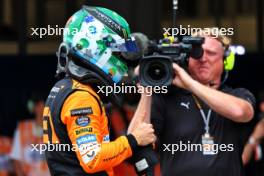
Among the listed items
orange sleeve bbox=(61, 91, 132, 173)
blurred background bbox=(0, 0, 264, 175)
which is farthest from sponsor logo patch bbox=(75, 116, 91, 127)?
blurred background bbox=(0, 0, 264, 175)

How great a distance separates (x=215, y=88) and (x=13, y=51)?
331 centimetres

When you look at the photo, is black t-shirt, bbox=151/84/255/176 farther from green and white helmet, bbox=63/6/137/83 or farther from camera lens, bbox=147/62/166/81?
green and white helmet, bbox=63/6/137/83

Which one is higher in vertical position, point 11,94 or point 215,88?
point 215,88

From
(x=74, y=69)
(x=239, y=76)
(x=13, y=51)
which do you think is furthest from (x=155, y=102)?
(x=13, y=51)

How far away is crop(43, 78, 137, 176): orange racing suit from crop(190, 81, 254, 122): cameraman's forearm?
0.70 m

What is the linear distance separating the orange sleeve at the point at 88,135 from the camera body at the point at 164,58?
58 cm

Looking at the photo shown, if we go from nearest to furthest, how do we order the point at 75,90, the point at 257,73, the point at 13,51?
1. the point at 75,90
2. the point at 257,73
3. the point at 13,51

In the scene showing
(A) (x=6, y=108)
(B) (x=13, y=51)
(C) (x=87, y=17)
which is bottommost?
(A) (x=6, y=108)

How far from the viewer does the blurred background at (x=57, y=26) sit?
6.70 metres

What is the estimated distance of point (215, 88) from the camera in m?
4.13

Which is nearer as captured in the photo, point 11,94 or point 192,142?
point 192,142

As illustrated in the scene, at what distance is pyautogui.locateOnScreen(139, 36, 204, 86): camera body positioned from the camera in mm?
3734

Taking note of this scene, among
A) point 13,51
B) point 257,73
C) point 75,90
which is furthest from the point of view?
point 13,51

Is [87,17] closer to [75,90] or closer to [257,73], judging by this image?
[75,90]
